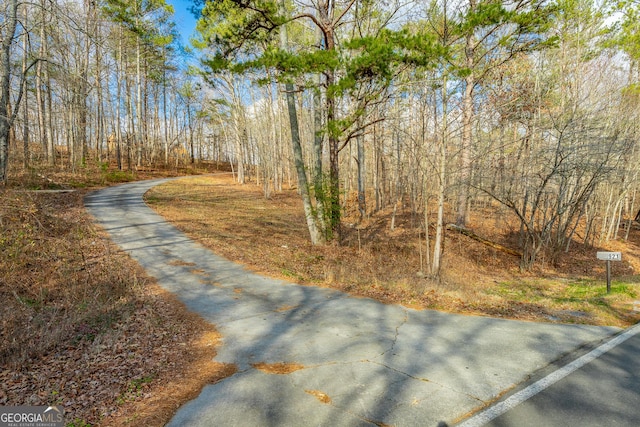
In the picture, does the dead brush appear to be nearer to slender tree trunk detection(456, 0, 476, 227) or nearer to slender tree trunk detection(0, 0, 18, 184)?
slender tree trunk detection(0, 0, 18, 184)

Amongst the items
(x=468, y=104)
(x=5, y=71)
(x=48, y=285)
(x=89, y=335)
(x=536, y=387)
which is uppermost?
(x=5, y=71)

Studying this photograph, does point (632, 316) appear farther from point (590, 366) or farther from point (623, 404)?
point (623, 404)

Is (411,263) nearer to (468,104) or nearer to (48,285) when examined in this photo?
(468,104)

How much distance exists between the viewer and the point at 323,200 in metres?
11.9

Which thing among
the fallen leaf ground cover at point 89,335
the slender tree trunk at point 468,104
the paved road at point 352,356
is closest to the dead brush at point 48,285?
the fallen leaf ground cover at point 89,335

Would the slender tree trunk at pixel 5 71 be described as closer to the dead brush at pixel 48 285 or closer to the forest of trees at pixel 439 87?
the forest of trees at pixel 439 87

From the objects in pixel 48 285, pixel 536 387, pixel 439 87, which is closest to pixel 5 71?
pixel 48 285

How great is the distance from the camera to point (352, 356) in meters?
4.30

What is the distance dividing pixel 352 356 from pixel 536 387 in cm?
205

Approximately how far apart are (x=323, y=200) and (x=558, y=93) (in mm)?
13542

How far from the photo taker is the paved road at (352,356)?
3236mm

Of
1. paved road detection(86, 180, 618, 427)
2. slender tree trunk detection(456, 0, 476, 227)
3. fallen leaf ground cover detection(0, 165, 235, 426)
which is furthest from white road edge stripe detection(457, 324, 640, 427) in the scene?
slender tree trunk detection(456, 0, 476, 227)

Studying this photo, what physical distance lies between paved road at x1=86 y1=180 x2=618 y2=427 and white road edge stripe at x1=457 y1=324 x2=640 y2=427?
122 mm

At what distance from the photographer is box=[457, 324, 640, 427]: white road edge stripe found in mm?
3021
